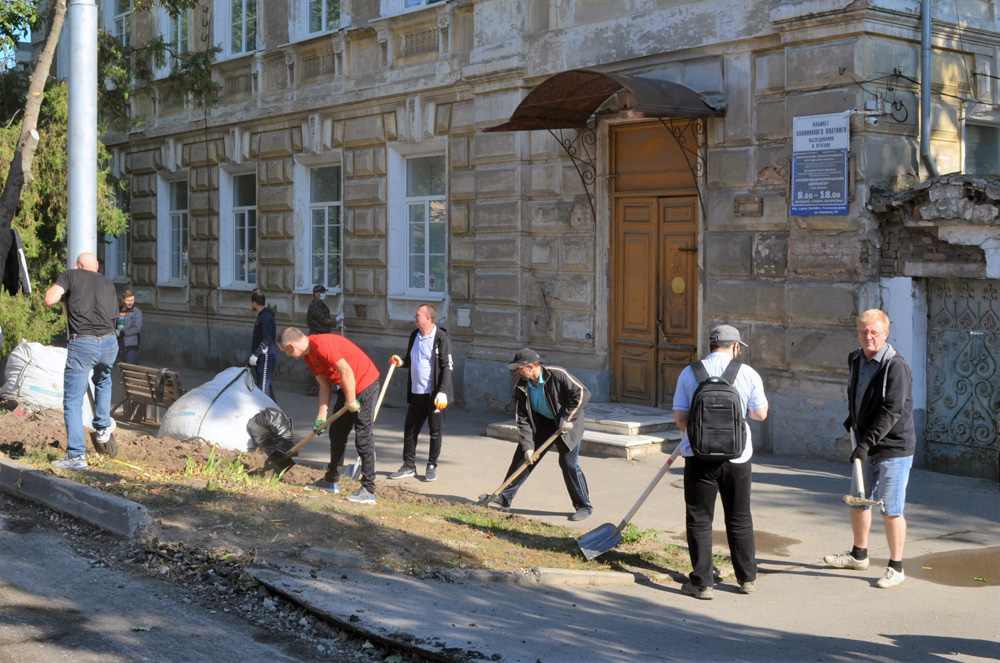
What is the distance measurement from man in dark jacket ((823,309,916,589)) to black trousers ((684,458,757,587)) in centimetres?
82

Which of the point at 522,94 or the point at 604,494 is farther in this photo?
the point at 522,94

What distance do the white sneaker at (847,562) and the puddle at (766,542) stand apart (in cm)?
45

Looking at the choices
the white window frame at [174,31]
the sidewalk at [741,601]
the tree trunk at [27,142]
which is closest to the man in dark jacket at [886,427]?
the sidewalk at [741,601]

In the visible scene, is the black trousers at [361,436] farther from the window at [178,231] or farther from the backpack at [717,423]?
the window at [178,231]

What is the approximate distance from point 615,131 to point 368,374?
227 inches

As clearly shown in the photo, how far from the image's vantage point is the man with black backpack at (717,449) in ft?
21.9

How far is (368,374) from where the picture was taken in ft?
30.5

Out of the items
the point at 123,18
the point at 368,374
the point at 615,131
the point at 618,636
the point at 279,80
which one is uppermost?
the point at 123,18

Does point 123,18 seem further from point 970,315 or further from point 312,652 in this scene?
point 312,652

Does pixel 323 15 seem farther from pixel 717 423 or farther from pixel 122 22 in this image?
pixel 717 423

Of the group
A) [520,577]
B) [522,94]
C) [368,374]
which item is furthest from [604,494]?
[522,94]

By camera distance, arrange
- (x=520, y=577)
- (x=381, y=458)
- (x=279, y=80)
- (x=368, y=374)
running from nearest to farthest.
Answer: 1. (x=520, y=577)
2. (x=368, y=374)
3. (x=381, y=458)
4. (x=279, y=80)

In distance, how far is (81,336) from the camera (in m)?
9.26

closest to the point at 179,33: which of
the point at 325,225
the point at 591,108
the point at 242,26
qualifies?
the point at 242,26
